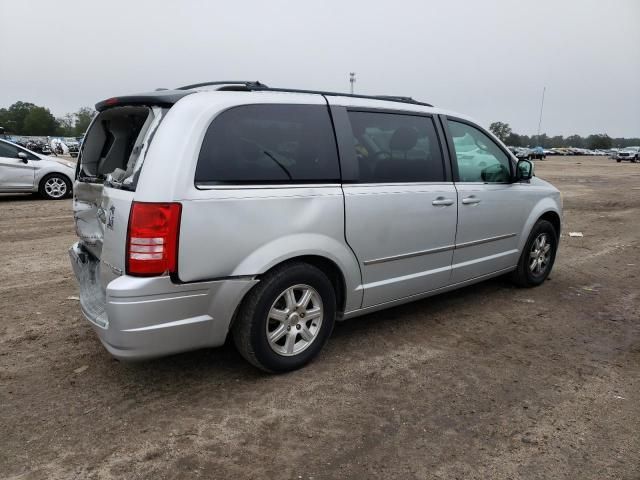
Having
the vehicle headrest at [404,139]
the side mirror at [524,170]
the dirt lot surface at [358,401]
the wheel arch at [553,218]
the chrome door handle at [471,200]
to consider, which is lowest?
the dirt lot surface at [358,401]

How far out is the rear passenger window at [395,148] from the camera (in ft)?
12.2

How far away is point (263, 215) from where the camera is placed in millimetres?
3088

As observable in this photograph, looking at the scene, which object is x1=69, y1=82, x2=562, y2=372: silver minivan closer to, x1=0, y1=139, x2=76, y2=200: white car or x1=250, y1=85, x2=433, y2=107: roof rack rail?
x1=250, y1=85, x2=433, y2=107: roof rack rail

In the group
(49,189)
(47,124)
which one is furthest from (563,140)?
(49,189)

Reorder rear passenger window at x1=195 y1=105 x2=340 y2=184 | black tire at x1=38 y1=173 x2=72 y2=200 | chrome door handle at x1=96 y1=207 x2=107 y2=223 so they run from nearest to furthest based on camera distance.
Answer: rear passenger window at x1=195 y1=105 x2=340 y2=184 → chrome door handle at x1=96 y1=207 x2=107 y2=223 → black tire at x1=38 y1=173 x2=72 y2=200

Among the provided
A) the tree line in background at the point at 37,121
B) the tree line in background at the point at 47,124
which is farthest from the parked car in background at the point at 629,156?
the tree line in background at the point at 37,121

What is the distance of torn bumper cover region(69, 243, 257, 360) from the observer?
2789mm

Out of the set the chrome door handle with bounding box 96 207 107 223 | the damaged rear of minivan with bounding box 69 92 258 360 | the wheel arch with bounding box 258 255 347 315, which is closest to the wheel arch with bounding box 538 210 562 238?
the wheel arch with bounding box 258 255 347 315

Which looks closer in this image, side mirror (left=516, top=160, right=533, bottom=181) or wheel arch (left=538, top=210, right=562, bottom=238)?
side mirror (left=516, top=160, right=533, bottom=181)

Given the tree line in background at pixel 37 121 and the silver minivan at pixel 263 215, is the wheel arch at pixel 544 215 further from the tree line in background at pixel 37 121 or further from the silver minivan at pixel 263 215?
the tree line in background at pixel 37 121

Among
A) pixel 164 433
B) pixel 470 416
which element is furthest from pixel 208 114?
pixel 470 416

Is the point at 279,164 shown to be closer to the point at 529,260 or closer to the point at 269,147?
the point at 269,147

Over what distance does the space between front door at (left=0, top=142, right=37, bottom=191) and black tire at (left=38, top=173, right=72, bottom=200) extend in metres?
0.26

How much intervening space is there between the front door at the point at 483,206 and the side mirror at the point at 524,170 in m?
0.08
